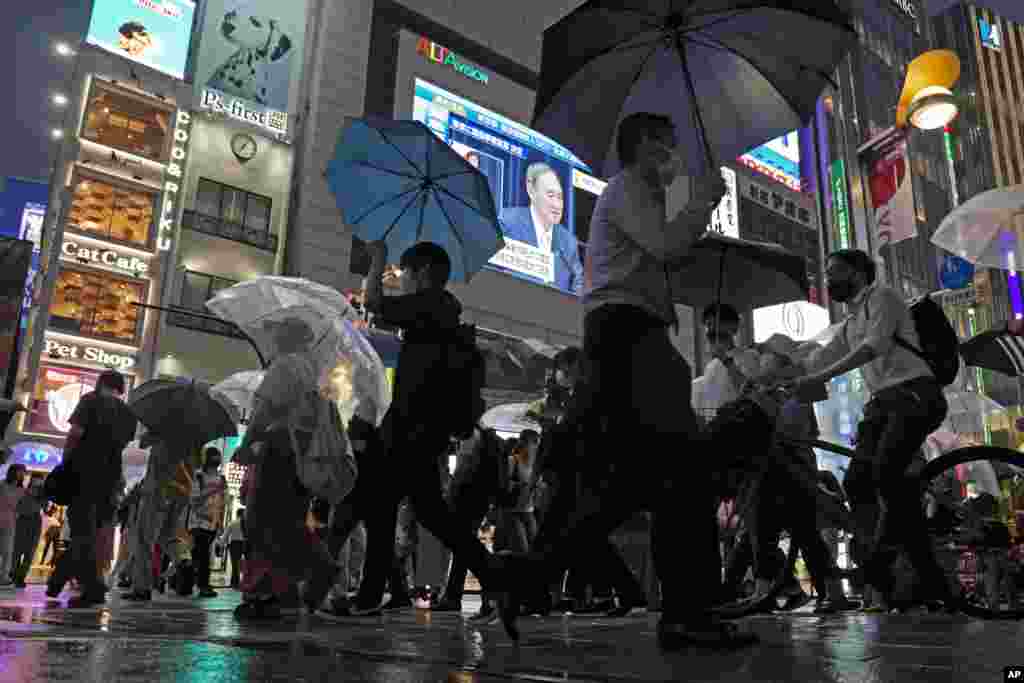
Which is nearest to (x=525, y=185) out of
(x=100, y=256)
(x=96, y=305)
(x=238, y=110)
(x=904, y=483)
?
(x=238, y=110)

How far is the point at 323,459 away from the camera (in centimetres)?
443

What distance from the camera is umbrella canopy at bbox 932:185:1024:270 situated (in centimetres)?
671

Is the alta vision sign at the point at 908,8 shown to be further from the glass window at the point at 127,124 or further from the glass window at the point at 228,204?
the glass window at the point at 127,124

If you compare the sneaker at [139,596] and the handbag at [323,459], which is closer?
the handbag at [323,459]

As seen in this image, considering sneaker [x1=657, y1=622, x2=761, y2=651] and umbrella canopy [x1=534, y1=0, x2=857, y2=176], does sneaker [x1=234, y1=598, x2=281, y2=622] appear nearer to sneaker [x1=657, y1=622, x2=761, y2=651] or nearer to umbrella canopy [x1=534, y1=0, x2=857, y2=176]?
sneaker [x1=657, y1=622, x2=761, y2=651]

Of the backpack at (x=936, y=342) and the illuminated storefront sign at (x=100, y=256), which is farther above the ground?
the illuminated storefront sign at (x=100, y=256)

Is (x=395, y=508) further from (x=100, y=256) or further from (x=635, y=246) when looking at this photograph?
(x=100, y=256)

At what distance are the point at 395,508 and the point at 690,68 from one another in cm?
267

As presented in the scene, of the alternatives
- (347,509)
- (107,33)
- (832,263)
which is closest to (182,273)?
(107,33)

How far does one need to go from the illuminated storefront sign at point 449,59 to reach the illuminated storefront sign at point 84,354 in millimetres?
11757

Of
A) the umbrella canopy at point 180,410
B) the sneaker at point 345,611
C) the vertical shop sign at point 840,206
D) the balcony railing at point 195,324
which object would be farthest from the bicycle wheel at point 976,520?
the vertical shop sign at point 840,206

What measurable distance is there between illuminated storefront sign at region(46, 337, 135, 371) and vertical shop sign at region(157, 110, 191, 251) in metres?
3.06

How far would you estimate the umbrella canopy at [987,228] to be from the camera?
6715 mm

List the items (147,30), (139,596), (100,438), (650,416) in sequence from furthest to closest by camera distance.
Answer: (147,30)
(139,596)
(100,438)
(650,416)
